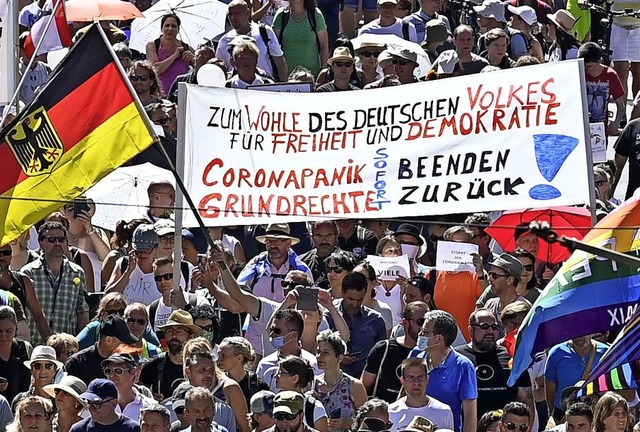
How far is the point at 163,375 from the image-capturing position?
42.0 feet

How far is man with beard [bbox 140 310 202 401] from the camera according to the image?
12758 mm

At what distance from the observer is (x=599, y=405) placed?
37.1ft

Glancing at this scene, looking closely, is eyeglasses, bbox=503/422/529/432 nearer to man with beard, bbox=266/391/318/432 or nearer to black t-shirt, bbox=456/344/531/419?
black t-shirt, bbox=456/344/531/419

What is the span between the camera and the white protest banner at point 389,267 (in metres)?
13.6

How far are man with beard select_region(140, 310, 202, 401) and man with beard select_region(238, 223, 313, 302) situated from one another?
0.88 metres

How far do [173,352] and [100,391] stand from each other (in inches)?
45.3

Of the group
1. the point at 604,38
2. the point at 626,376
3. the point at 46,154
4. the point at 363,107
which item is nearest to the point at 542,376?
the point at 626,376

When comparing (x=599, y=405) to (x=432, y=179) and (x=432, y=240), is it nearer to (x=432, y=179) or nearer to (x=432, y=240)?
(x=432, y=179)

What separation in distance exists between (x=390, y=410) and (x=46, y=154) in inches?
98.3

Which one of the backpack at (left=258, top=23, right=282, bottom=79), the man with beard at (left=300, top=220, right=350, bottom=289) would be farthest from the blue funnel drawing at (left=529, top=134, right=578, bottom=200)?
the backpack at (left=258, top=23, right=282, bottom=79)

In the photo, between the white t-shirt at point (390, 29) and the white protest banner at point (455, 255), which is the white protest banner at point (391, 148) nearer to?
the white protest banner at point (455, 255)

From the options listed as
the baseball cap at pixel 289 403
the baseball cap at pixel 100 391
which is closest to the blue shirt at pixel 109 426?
the baseball cap at pixel 100 391

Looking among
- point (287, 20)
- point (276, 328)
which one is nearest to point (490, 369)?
point (276, 328)

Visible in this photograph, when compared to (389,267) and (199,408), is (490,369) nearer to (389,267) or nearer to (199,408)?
(389,267)
